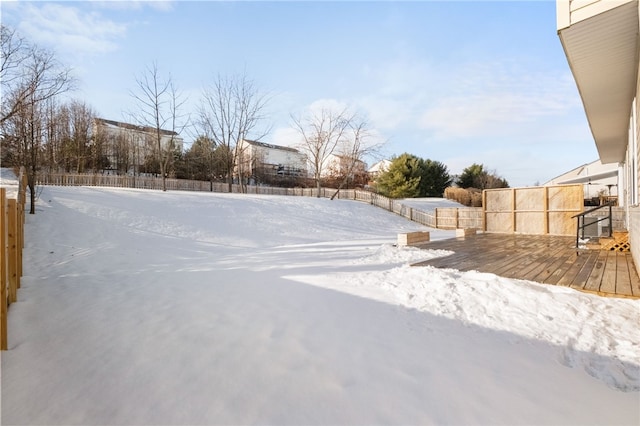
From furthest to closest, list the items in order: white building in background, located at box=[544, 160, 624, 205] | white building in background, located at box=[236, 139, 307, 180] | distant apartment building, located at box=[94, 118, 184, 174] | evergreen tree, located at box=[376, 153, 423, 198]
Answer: white building in background, located at box=[236, 139, 307, 180], evergreen tree, located at box=[376, 153, 423, 198], distant apartment building, located at box=[94, 118, 184, 174], white building in background, located at box=[544, 160, 624, 205]

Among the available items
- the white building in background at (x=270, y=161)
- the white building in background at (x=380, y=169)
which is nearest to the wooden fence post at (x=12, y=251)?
the white building in background at (x=270, y=161)

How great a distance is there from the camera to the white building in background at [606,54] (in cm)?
397

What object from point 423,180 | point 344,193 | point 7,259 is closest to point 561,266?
point 7,259

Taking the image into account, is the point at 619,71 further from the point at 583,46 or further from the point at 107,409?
the point at 107,409

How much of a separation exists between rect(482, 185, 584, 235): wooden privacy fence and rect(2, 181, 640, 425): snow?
918 cm

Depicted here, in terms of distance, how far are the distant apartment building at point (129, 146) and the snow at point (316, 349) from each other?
80.0 ft

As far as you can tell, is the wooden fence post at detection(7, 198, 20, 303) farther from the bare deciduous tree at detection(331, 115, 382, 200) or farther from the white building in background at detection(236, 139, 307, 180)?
the white building in background at detection(236, 139, 307, 180)

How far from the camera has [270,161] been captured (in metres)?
44.2

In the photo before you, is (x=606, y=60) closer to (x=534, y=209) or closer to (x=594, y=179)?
(x=534, y=209)

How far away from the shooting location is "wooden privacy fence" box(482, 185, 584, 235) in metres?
10.9

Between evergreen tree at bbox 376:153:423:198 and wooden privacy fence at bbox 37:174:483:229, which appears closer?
wooden privacy fence at bbox 37:174:483:229

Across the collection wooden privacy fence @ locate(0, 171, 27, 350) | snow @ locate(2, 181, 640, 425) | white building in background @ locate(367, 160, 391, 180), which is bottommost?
snow @ locate(2, 181, 640, 425)

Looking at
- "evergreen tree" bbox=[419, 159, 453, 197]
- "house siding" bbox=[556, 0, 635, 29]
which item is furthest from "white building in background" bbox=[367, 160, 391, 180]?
"house siding" bbox=[556, 0, 635, 29]

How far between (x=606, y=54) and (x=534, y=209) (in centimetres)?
825
